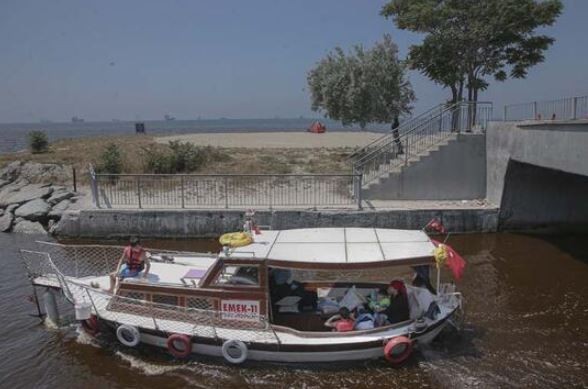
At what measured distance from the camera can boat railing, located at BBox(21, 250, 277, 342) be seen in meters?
10.4

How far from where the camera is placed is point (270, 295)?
10.9 metres

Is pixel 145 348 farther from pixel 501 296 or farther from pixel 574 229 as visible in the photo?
pixel 574 229

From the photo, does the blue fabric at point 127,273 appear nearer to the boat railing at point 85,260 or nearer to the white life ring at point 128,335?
the white life ring at point 128,335

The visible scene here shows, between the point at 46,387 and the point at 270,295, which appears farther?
the point at 270,295

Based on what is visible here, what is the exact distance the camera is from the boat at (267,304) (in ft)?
33.1

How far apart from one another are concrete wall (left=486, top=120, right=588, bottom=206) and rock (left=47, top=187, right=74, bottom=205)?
17.8m

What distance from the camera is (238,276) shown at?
409 inches

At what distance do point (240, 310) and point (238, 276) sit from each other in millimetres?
688

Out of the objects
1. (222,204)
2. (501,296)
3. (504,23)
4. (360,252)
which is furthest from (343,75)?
(360,252)

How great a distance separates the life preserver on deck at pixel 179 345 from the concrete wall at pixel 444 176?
12431mm

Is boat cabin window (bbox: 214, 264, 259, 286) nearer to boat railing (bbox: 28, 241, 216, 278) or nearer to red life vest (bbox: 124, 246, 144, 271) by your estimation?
red life vest (bbox: 124, 246, 144, 271)

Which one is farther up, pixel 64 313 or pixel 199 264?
pixel 199 264

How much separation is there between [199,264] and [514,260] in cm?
1036

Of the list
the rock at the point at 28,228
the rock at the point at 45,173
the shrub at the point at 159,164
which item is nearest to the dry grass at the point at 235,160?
the shrub at the point at 159,164
